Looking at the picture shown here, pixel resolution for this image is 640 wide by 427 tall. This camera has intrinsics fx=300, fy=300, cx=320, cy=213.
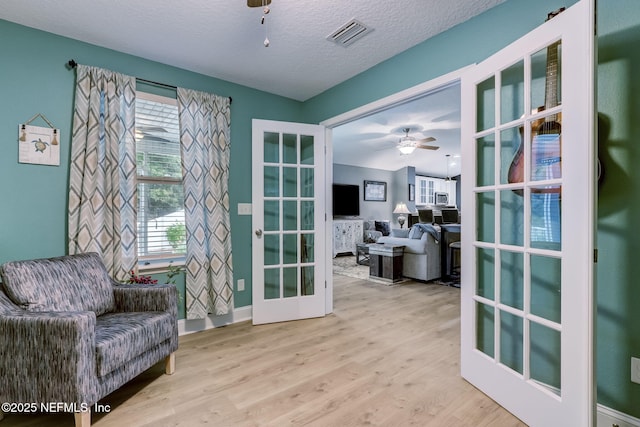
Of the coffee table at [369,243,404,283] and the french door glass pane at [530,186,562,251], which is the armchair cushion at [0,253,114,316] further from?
the coffee table at [369,243,404,283]

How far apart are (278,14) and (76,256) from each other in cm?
221

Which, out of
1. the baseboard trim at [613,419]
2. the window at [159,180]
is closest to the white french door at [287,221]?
the window at [159,180]

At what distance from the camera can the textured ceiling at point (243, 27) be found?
199cm

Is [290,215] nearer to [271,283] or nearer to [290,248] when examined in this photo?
[290,248]

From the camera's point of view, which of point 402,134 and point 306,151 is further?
point 402,134

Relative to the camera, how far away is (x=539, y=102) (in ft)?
5.38

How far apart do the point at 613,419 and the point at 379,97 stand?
263 centimetres

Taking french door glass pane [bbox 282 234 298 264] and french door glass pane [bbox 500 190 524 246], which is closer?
french door glass pane [bbox 500 190 524 246]

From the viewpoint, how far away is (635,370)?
145cm

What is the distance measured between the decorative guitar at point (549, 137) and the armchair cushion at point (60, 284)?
2.80 metres

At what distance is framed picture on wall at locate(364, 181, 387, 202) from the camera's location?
28.6 ft

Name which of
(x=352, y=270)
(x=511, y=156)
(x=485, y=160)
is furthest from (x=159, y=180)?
(x=352, y=270)

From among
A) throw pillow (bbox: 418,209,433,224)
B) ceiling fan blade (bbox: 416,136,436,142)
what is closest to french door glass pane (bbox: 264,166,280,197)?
ceiling fan blade (bbox: 416,136,436,142)

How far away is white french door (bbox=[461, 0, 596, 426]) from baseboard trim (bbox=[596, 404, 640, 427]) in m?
0.32
